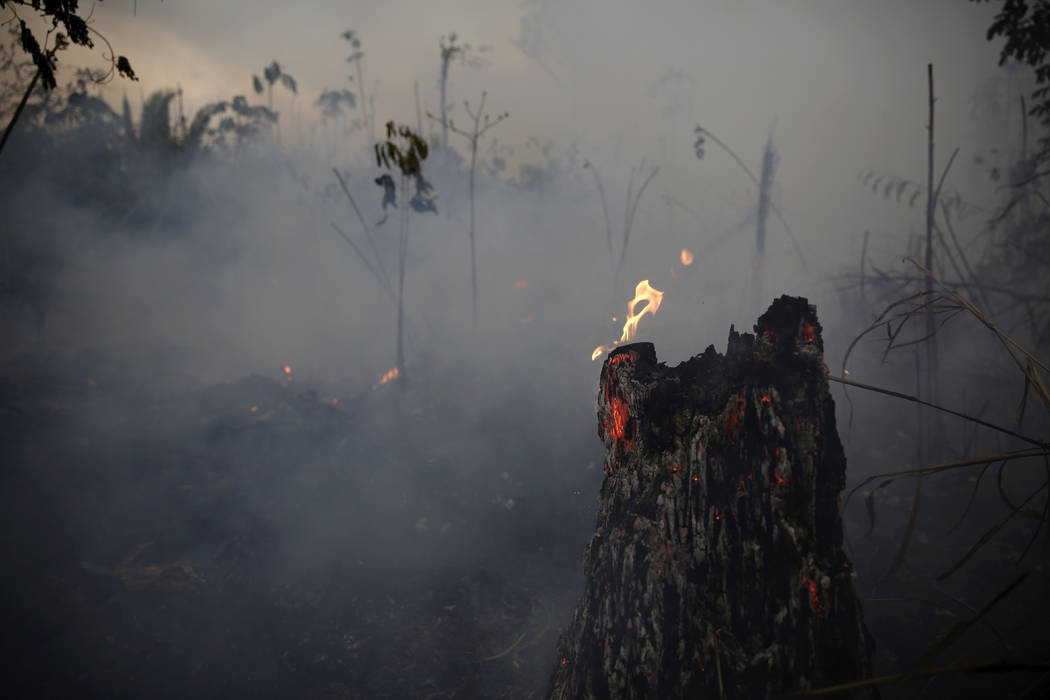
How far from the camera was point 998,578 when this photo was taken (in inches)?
171

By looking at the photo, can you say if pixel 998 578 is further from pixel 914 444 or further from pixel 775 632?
Answer: pixel 775 632

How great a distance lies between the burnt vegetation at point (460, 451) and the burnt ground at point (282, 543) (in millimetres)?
35

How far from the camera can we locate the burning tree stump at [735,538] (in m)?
2.30

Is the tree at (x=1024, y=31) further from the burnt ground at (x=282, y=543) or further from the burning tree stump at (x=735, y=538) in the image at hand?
the burnt ground at (x=282, y=543)

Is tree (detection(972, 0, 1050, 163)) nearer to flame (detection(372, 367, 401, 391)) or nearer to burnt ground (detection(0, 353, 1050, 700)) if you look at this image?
burnt ground (detection(0, 353, 1050, 700))

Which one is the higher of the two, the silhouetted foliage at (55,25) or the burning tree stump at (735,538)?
the silhouetted foliage at (55,25)

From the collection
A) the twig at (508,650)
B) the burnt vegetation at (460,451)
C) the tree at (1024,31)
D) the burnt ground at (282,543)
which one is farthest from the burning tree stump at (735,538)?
the tree at (1024,31)

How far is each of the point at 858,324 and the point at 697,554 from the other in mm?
8536

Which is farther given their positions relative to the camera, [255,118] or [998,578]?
[255,118]

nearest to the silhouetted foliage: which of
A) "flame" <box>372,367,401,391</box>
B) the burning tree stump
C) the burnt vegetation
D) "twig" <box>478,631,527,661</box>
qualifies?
the burnt vegetation

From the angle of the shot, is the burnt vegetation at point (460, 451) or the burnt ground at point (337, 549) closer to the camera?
the burnt vegetation at point (460, 451)


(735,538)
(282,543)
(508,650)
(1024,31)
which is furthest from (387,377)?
(1024,31)

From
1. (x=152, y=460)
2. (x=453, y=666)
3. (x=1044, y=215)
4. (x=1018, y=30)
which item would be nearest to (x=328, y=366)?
(x=152, y=460)

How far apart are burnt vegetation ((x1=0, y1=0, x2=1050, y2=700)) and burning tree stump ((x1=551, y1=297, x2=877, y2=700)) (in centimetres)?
2
